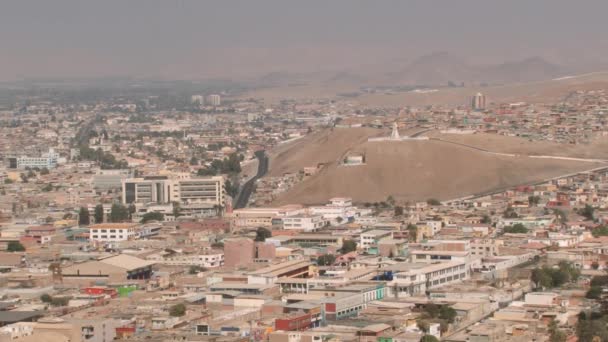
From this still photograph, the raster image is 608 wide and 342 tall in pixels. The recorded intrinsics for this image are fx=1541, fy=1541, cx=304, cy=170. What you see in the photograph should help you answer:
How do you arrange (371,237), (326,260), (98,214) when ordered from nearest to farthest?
(326,260) → (371,237) → (98,214)

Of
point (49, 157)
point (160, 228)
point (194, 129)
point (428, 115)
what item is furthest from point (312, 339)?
point (194, 129)

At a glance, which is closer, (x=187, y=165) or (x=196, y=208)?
(x=196, y=208)

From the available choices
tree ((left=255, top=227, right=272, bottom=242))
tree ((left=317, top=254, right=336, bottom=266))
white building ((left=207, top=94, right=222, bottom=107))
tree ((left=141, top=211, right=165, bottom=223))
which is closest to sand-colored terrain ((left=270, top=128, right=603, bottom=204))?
tree ((left=141, top=211, right=165, bottom=223))

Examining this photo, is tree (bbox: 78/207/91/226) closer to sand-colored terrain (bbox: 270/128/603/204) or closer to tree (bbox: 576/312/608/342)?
sand-colored terrain (bbox: 270/128/603/204)

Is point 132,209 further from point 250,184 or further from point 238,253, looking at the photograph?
point 238,253

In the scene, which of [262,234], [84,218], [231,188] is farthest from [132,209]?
[262,234]

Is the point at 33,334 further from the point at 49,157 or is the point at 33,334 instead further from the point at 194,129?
the point at 194,129

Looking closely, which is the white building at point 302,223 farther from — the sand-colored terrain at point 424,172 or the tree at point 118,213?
the sand-colored terrain at point 424,172
